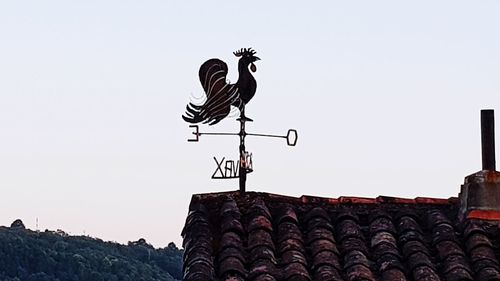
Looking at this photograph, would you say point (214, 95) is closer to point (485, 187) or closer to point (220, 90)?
point (220, 90)

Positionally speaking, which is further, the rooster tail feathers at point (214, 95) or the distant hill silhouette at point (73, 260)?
the distant hill silhouette at point (73, 260)

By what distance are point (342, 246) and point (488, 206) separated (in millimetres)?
1568

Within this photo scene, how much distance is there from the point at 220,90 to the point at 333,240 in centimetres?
167

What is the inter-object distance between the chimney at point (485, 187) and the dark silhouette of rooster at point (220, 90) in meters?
2.16

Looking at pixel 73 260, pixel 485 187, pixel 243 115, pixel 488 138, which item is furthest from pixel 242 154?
pixel 73 260

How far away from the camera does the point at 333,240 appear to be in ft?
41.5

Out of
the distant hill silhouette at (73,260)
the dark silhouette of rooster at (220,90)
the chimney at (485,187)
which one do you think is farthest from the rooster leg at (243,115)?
the distant hill silhouette at (73,260)

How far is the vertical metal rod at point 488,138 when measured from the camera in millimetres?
13602

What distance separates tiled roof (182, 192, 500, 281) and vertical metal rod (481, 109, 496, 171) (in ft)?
1.60

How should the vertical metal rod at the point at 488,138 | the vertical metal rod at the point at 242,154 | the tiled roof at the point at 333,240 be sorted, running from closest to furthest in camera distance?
the tiled roof at the point at 333,240, the vertical metal rod at the point at 242,154, the vertical metal rod at the point at 488,138

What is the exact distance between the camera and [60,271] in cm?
7150

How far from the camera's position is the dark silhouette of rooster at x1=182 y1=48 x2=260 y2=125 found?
42.6 feet

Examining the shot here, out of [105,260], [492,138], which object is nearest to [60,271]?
[105,260]

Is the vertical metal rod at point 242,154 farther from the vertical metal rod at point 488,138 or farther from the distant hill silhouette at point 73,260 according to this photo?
the distant hill silhouette at point 73,260
